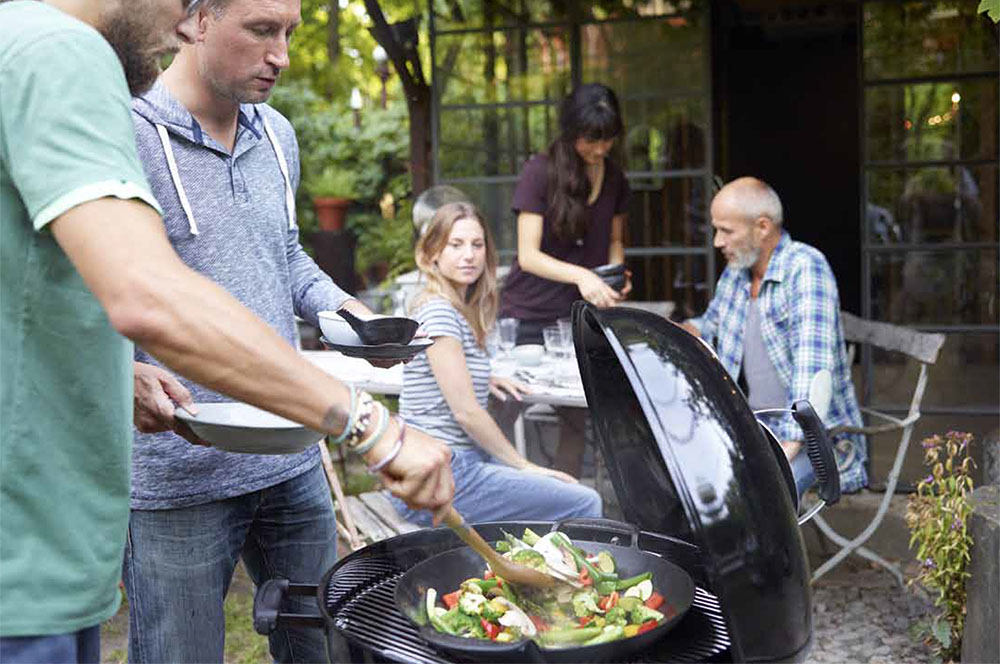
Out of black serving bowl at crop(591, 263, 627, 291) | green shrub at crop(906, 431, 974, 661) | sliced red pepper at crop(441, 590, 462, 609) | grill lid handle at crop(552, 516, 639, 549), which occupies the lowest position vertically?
green shrub at crop(906, 431, 974, 661)

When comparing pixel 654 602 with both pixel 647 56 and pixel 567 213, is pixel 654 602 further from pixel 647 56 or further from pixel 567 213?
pixel 647 56

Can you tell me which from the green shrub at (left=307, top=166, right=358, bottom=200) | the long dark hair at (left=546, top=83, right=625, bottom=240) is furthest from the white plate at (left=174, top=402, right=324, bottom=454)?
the green shrub at (left=307, top=166, right=358, bottom=200)

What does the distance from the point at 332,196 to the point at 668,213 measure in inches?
189

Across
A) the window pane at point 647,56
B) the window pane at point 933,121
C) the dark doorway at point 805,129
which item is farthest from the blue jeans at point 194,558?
the dark doorway at point 805,129

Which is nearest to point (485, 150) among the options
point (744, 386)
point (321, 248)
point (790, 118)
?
point (744, 386)

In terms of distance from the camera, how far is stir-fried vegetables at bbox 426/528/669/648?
177 cm

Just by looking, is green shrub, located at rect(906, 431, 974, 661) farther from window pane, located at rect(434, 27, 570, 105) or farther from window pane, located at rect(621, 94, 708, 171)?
window pane, located at rect(434, 27, 570, 105)

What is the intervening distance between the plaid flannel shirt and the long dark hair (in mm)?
670

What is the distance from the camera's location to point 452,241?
12.8ft

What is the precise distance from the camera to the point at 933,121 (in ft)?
19.1

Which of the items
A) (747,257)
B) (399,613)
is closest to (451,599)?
(399,613)

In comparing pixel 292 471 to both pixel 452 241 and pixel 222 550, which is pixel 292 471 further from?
pixel 452 241

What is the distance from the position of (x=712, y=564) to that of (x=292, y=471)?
997 millimetres

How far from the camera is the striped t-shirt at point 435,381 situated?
371 cm
